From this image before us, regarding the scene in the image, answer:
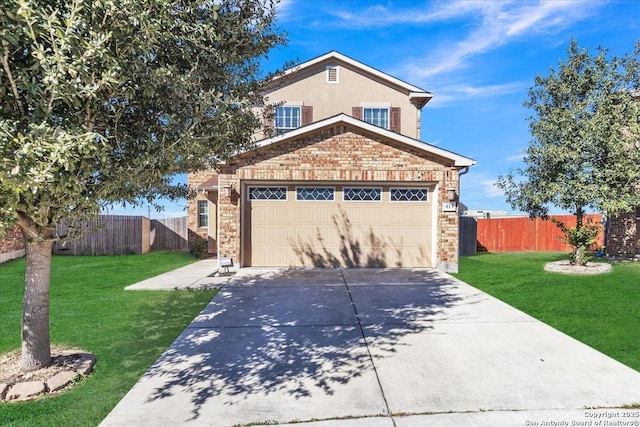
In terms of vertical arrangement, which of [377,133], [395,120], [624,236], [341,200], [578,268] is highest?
[395,120]

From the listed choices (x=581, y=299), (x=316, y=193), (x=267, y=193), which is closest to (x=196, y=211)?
(x=267, y=193)

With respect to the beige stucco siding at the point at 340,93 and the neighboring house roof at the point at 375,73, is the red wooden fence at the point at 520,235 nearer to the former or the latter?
the beige stucco siding at the point at 340,93

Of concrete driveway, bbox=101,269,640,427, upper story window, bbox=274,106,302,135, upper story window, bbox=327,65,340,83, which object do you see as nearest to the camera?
concrete driveway, bbox=101,269,640,427

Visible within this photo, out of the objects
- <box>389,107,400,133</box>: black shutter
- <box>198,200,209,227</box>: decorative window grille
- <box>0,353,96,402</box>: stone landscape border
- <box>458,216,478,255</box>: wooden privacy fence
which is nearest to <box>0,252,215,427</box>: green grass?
<box>0,353,96,402</box>: stone landscape border

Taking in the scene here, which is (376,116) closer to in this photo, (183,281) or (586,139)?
(586,139)

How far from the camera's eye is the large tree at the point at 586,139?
10.4 m

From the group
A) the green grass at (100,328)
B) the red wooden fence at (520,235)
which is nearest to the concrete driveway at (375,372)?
the green grass at (100,328)

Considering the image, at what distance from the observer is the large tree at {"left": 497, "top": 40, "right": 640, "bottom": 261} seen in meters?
10.4

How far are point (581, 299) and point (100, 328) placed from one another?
9.17 meters

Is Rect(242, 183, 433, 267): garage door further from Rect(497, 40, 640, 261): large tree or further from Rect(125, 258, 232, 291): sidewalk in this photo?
Rect(497, 40, 640, 261): large tree

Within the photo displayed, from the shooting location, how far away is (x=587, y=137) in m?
10.5

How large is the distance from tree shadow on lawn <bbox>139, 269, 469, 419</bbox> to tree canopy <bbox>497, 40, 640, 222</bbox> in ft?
17.8

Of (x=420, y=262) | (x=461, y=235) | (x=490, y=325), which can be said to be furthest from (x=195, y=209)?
(x=490, y=325)

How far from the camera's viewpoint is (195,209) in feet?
54.4
